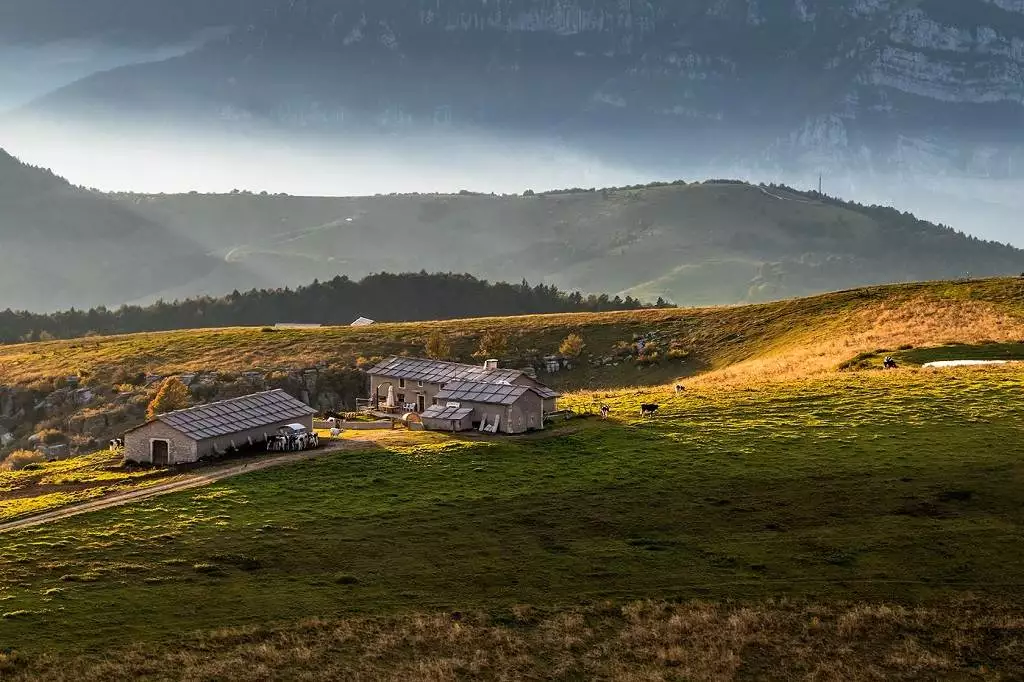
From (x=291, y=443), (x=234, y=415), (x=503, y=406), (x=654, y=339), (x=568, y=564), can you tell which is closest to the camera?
(x=568, y=564)

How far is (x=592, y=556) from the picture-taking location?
173 feet

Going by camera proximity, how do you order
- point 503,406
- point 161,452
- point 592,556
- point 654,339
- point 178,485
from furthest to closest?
point 654,339, point 503,406, point 161,452, point 178,485, point 592,556

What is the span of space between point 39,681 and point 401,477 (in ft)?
90.5

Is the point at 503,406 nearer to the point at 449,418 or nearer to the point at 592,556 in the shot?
the point at 449,418

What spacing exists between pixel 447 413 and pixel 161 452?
19.9m

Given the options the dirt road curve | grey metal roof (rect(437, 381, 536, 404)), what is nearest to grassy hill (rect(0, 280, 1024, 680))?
the dirt road curve

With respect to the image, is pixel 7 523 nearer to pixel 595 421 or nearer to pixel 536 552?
pixel 536 552

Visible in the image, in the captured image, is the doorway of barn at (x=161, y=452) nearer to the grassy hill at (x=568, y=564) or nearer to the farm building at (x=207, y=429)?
the farm building at (x=207, y=429)

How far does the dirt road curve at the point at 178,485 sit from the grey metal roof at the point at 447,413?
256 inches

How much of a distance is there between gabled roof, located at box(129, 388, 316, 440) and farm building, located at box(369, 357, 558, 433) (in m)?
10.1

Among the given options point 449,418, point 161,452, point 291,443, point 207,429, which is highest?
point 449,418

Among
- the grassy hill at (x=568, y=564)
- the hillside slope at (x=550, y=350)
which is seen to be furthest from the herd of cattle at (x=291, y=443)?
the hillside slope at (x=550, y=350)

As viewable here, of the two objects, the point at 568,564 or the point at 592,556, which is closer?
the point at 568,564

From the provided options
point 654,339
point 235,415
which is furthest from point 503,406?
point 654,339
